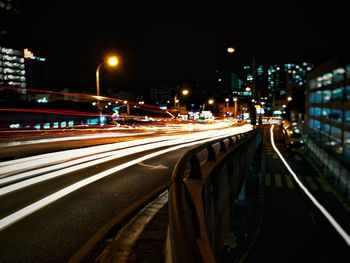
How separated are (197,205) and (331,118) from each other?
6145 cm

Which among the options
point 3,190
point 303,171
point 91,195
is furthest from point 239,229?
point 303,171

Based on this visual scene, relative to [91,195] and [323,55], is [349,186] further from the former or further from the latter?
[323,55]

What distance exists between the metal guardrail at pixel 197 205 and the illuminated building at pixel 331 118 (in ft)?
70.9

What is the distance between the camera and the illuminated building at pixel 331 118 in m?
31.0

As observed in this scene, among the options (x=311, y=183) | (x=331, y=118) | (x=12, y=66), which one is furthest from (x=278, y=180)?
(x=12, y=66)

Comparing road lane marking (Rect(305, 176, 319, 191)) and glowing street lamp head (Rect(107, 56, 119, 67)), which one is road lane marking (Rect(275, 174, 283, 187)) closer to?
road lane marking (Rect(305, 176, 319, 191))

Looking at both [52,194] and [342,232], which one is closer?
[52,194]

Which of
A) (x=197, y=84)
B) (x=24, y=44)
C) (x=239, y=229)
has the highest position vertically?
(x=24, y=44)

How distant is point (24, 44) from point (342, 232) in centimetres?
14168

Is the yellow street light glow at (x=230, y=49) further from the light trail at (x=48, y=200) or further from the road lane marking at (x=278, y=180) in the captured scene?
the road lane marking at (x=278, y=180)

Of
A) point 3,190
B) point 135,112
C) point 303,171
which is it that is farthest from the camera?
point 135,112

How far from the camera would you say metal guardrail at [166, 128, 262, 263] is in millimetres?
2496

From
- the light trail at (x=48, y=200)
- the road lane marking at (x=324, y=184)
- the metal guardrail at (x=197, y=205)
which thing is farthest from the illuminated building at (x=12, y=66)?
the metal guardrail at (x=197, y=205)

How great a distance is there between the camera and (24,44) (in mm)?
137375
